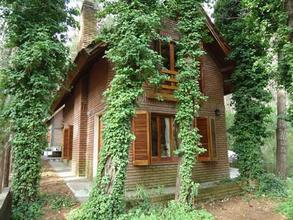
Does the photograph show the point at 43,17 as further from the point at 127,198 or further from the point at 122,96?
the point at 127,198

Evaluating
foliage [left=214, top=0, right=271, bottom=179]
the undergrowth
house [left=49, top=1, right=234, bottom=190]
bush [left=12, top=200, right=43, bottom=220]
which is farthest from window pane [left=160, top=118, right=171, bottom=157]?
bush [left=12, top=200, right=43, bottom=220]

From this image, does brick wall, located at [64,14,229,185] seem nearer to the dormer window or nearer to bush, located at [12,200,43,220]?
the dormer window

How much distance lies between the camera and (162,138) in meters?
8.29

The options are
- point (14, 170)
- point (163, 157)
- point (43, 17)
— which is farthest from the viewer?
point (163, 157)

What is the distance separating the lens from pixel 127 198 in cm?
613

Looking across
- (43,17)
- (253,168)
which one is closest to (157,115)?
(253,168)

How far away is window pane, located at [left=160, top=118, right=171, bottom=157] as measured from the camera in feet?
27.3

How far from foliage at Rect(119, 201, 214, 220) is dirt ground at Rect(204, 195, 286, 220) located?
2.23 ft

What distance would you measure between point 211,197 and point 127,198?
2704mm

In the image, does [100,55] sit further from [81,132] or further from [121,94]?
[121,94]

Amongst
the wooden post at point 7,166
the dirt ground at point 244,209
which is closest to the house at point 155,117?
the dirt ground at point 244,209

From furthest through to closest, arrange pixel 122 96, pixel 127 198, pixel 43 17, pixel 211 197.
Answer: pixel 211 197, pixel 43 17, pixel 127 198, pixel 122 96

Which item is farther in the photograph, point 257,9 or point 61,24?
point 257,9

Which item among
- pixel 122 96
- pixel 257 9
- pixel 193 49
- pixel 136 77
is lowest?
pixel 122 96
